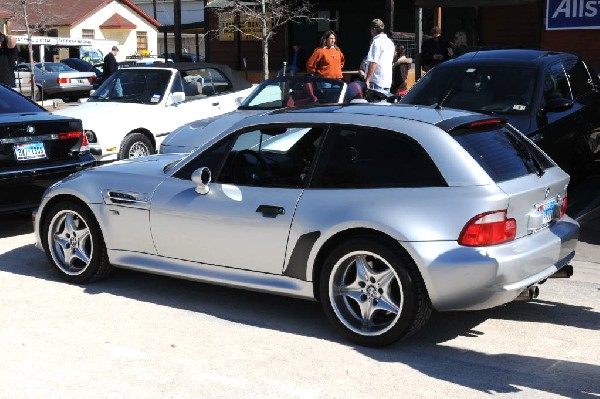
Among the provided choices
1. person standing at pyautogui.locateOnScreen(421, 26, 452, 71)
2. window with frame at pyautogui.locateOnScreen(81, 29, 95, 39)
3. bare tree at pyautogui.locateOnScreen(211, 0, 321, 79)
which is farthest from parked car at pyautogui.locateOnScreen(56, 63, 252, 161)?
window with frame at pyautogui.locateOnScreen(81, 29, 95, 39)

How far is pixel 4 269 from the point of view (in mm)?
7266

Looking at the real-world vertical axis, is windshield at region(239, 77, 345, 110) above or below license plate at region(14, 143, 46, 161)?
above

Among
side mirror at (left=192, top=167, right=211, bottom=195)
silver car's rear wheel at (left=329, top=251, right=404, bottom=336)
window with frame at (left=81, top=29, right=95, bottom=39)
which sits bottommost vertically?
silver car's rear wheel at (left=329, top=251, right=404, bottom=336)

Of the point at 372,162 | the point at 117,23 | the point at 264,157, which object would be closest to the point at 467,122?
the point at 372,162

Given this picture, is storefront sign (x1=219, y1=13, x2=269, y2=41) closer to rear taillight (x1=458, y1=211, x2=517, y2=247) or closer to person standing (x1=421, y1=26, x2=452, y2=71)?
person standing (x1=421, y1=26, x2=452, y2=71)

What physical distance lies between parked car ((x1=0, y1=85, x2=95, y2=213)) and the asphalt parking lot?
1767 mm

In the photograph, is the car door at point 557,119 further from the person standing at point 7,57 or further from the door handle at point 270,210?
the person standing at point 7,57

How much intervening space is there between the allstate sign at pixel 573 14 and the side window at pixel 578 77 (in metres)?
4.11

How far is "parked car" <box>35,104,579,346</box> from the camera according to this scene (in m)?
5.00

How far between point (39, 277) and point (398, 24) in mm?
25363

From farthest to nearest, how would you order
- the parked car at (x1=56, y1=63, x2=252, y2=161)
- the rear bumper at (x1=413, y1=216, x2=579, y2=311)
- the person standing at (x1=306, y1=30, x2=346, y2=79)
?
the person standing at (x1=306, y1=30, x2=346, y2=79), the parked car at (x1=56, y1=63, x2=252, y2=161), the rear bumper at (x1=413, y1=216, x2=579, y2=311)

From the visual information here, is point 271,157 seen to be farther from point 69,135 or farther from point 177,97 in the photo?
Result: point 177,97

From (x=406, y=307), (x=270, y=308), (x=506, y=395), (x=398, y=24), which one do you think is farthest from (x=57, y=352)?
(x=398, y=24)

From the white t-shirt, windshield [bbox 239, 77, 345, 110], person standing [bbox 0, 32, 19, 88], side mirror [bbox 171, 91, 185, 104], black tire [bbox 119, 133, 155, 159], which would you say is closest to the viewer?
windshield [bbox 239, 77, 345, 110]
